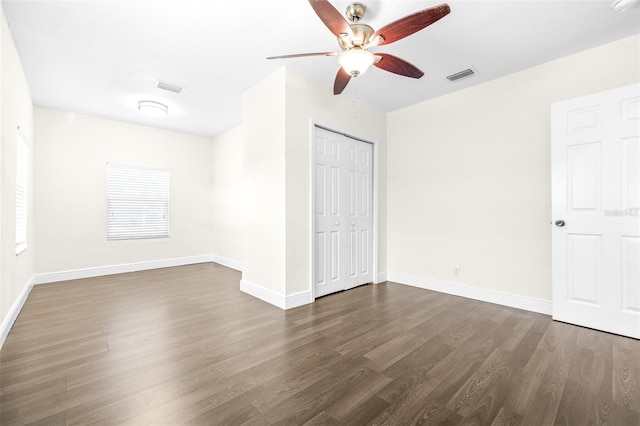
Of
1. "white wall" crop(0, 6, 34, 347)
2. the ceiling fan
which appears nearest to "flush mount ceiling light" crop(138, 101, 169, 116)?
"white wall" crop(0, 6, 34, 347)

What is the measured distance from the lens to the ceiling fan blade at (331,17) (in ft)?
5.87

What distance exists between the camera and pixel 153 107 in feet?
14.3

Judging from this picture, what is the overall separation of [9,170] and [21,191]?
0.96m

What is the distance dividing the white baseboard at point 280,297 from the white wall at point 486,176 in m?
1.80

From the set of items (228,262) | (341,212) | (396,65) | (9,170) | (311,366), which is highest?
(396,65)

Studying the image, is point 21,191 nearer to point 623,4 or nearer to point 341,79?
point 341,79

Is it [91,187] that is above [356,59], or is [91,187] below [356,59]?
below

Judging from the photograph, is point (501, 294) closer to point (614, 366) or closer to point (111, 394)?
point (614, 366)

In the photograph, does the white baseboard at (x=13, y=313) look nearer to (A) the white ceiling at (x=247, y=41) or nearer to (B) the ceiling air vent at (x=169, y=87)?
(A) the white ceiling at (x=247, y=41)

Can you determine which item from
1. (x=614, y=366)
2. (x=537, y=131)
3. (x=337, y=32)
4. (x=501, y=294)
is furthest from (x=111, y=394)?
(x=537, y=131)

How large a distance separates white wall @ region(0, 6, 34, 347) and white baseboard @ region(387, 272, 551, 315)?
4.57 metres

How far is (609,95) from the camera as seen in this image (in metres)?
2.70

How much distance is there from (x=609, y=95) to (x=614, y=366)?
2.41 meters

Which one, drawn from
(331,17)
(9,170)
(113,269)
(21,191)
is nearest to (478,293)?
(331,17)
